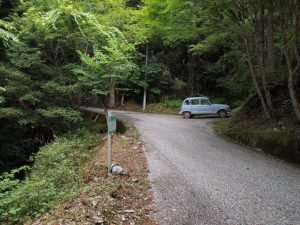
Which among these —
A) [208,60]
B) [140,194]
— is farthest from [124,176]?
[208,60]

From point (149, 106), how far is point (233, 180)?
20567 millimetres

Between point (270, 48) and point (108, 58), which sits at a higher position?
point (270, 48)

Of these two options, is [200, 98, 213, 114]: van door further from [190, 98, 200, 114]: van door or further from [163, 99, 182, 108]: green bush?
[163, 99, 182, 108]: green bush

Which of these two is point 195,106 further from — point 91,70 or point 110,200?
point 110,200

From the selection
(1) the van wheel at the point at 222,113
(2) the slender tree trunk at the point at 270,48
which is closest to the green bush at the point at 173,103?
(1) the van wheel at the point at 222,113

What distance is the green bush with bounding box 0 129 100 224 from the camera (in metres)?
5.36

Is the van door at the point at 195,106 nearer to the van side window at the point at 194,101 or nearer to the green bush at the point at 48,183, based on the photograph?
the van side window at the point at 194,101

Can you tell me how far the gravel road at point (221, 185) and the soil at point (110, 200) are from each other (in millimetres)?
272

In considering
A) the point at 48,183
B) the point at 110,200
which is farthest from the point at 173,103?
the point at 110,200

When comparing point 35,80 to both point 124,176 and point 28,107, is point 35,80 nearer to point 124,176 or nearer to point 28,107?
point 28,107

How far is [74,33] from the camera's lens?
43.8 ft

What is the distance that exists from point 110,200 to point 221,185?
2540 mm

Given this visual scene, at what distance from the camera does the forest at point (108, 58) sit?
10.3m

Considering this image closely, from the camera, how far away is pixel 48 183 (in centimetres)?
691
